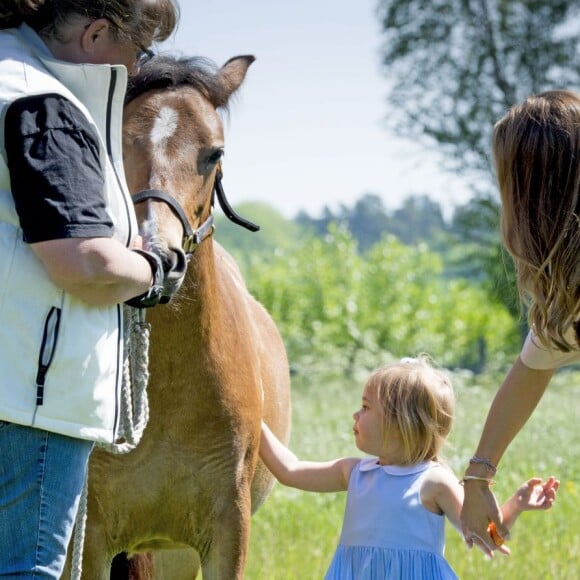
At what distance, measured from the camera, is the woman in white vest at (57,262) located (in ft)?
7.62

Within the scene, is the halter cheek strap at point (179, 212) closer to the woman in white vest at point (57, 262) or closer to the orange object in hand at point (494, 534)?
the woman in white vest at point (57, 262)

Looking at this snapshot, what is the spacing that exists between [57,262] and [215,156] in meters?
1.65

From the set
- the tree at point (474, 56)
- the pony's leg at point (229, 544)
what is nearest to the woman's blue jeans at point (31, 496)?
the pony's leg at point (229, 544)

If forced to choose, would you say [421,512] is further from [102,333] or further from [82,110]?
[82,110]

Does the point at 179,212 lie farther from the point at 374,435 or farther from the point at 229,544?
the point at 229,544

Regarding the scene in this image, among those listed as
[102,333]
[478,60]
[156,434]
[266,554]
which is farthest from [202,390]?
[478,60]

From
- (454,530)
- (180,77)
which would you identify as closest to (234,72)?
(180,77)

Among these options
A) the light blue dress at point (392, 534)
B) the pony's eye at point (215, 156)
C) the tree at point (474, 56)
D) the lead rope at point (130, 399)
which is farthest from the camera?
the tree at point (474, 56)

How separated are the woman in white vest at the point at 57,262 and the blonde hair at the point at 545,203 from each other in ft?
3.63

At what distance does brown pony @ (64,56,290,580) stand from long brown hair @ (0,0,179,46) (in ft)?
3.01

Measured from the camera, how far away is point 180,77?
13.1ft

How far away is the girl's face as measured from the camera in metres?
3.53

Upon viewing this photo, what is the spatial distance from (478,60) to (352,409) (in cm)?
1609

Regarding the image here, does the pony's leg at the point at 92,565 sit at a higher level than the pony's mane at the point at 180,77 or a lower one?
lower
